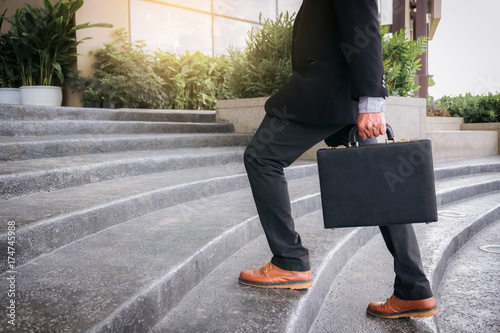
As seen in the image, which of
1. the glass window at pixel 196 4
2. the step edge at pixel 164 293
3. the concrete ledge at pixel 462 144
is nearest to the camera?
the step edge at pixel 164 293

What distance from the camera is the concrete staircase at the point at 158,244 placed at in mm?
1667

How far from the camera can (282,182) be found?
6.61ft

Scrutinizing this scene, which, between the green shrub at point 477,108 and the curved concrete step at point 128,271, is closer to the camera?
the curved concrete step at point 128,271

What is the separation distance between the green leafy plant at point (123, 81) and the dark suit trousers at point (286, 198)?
8.03 metres

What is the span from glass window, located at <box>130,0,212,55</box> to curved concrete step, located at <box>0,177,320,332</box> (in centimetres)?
940

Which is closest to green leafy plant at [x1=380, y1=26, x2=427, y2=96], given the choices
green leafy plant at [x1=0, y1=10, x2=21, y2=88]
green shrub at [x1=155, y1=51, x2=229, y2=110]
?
green shrub at [x1=155, y1=51, x2=229, y2=110]

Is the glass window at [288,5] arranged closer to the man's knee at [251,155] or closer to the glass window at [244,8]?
the glass window at [244,8]

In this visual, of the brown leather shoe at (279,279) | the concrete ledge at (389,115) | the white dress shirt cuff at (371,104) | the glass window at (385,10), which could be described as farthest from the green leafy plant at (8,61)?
the glass window at (385,10)

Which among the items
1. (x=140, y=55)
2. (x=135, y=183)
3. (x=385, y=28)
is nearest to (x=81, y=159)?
(x=135, y=183)

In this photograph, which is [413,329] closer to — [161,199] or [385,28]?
[161,199]

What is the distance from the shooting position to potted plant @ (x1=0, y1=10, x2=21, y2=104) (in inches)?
309

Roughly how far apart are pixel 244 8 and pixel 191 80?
4986mm

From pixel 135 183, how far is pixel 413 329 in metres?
2.24

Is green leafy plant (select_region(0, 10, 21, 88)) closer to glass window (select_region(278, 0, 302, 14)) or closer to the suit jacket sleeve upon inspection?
the suit jacket sleeve
